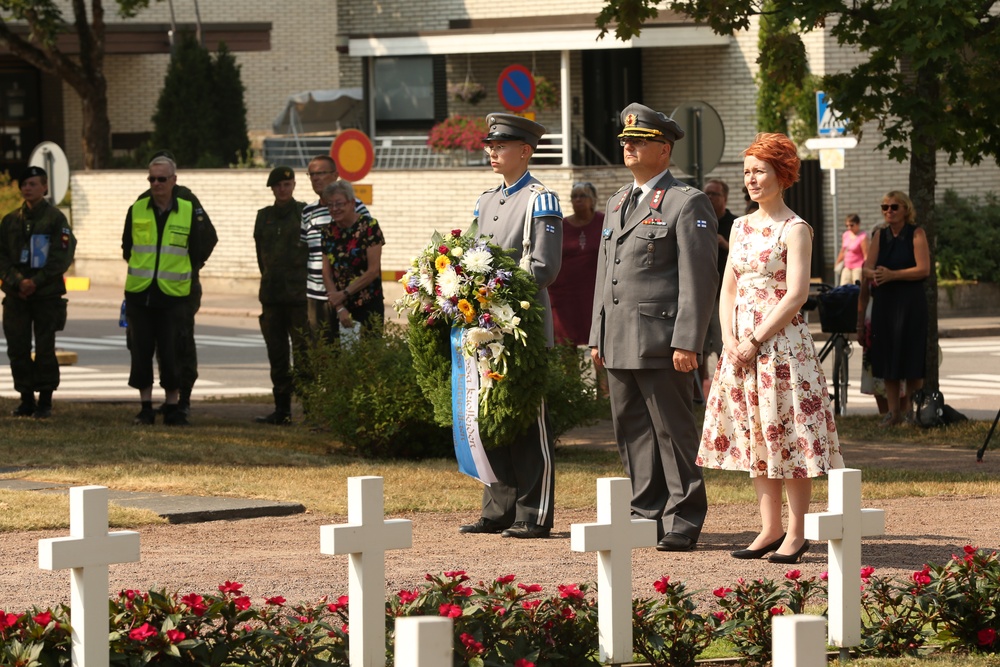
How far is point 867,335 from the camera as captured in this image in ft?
48.1

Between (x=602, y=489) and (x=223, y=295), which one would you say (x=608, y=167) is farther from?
(x=602, y=489)

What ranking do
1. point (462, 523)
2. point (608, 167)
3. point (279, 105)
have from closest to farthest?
point (462, 523) → point (608, 167) → point (279, 105)

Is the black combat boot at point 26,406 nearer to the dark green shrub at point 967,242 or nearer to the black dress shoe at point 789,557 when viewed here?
the black dress shoe at point 789,557

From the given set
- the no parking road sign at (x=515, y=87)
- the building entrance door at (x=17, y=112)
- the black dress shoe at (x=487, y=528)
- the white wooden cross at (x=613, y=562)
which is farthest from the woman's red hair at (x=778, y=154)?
the building entrance door at (x=17, y=112)

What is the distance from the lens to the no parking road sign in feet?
91.0

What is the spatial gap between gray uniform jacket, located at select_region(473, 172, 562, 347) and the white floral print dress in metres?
1.01

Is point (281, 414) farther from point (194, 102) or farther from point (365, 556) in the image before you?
point (194, 102)

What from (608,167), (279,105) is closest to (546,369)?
(608,167)

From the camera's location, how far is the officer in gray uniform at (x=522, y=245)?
859 centimetres

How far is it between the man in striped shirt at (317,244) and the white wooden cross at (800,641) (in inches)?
369

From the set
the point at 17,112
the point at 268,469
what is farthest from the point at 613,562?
the point at 17,112

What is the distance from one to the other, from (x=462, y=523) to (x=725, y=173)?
60.4 feet

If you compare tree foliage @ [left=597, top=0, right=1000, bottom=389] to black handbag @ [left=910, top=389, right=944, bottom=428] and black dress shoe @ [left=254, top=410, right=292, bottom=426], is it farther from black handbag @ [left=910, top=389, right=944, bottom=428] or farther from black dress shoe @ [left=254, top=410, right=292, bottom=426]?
black dress shoe @ [left=254, top=410, right=292, bottom=426]

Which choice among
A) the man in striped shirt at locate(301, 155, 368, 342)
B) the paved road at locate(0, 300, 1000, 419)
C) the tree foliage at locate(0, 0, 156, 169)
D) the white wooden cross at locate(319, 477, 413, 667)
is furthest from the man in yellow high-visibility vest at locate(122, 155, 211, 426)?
the tree foliage at locate(0, 0, 156, 169)
